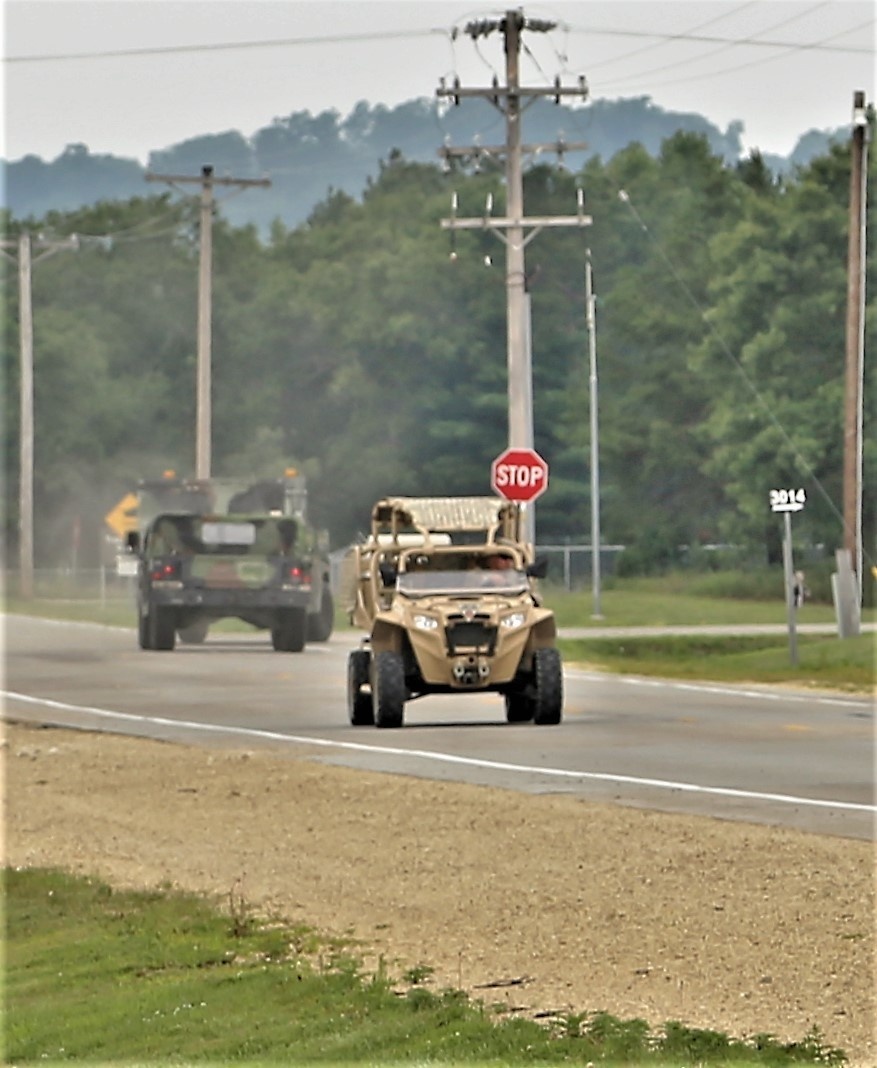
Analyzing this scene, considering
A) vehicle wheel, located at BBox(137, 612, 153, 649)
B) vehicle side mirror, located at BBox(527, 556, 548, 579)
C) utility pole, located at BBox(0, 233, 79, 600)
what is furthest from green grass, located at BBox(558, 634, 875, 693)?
utility pole, located at BBox(0, 233, 79, 600)

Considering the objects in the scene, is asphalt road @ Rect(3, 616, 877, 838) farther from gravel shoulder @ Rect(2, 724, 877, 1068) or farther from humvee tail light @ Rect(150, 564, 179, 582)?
humvee tail light @ Rect(150, 564, 179, 582)

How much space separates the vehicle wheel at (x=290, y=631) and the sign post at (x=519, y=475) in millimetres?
6089

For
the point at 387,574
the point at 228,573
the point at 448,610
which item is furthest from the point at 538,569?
the point at 228,573

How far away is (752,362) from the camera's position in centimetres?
8169

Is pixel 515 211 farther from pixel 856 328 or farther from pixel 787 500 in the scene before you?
pixel 787 500

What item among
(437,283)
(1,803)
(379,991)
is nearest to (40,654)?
(1,803)

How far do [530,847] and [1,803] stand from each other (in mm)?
7536

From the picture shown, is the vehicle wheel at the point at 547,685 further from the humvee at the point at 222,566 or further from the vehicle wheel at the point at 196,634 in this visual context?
the vehicle wheel at the point at 196,634

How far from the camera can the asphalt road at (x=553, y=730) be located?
80.4 feet

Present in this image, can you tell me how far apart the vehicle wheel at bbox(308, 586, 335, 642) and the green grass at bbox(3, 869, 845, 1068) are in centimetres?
3080

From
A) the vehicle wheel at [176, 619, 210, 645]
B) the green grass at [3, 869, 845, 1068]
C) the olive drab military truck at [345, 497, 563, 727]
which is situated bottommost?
the green grass at [3, 869, 845, 1068]

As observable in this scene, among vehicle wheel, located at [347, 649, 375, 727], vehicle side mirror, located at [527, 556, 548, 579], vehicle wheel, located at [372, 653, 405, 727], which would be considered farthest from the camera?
vehicle wheel, located at [347, 649, 375, 727]

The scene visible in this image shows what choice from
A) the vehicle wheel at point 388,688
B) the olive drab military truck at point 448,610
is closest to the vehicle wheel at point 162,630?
the olive drab military truck at point 448,610

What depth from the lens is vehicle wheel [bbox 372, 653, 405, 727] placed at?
26641mm
